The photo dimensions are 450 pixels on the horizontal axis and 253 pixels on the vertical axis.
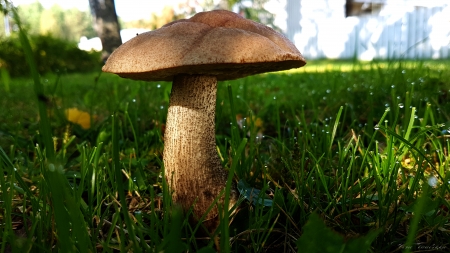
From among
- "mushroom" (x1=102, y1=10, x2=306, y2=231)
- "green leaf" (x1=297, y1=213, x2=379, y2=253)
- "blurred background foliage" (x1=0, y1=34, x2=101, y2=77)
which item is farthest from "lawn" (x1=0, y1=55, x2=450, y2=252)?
"blurred background foliage" (x1=0, y1=34, x2=101, y2=77)

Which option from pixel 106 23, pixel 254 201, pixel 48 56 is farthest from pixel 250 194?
pixel 48 56

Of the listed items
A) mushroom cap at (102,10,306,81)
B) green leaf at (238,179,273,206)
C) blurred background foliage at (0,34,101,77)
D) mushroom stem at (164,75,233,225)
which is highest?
blurred background foliage at (0,34,101,77)

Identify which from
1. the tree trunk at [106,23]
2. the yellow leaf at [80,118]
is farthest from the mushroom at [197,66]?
the tree trunk at [106,23]

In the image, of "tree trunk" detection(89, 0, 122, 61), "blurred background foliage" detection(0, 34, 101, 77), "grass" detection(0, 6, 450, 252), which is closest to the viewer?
"grass" detection(0, 6, 450, 252)

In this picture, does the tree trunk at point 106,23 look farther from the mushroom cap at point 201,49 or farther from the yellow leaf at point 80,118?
the mushroom cap at point 201,49

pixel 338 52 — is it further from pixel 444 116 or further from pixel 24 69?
pixel 444 116

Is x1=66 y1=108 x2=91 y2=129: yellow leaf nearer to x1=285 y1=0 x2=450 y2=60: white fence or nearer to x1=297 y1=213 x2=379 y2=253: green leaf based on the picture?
x1=297 y1=213 x2=379 y2=253: green leaf

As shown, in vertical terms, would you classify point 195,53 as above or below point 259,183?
above

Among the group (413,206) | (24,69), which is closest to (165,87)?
(413,206)
